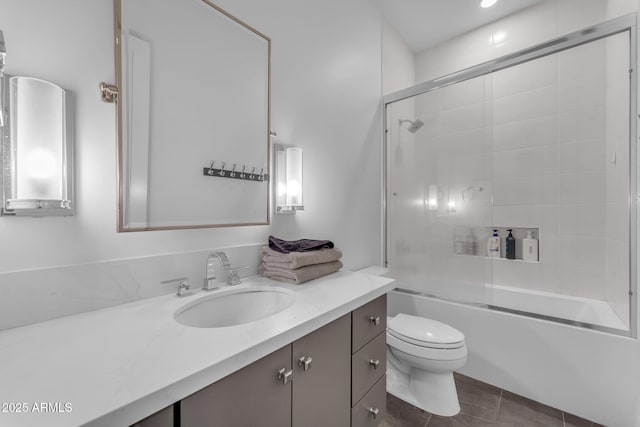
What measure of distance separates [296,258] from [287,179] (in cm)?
46

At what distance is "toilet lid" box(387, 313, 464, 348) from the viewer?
4.77ft

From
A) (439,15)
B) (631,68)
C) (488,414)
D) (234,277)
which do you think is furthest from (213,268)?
(439,15)

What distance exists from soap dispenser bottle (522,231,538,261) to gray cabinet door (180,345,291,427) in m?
2.31

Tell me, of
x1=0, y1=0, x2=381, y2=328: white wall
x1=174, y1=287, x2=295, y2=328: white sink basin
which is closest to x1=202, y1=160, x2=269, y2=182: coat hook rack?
x1=0, y1=0, x2=381, y2=328: white wall

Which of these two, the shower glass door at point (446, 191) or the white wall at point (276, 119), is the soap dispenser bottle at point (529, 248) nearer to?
the shower glass door at point (446, 191)

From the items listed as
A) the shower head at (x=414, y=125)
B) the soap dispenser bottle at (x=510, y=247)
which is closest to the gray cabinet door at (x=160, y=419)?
the shower head at (x=414, y=125)

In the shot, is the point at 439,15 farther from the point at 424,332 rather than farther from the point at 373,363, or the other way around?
the point at 373,363

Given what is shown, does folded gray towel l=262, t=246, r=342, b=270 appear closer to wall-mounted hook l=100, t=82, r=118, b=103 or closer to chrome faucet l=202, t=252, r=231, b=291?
chrome faucet l=202, t=252, r=231, b=291

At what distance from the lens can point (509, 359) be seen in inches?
67.1

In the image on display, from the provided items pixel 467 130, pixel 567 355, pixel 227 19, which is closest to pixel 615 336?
pixel 567 355

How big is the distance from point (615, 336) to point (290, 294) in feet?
5.54

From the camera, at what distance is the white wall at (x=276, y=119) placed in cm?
76

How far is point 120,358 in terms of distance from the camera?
563mm

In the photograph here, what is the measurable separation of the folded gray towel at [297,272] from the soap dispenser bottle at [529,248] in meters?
1.86
